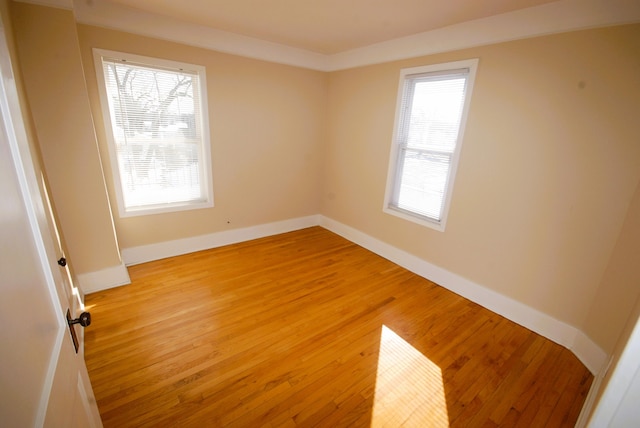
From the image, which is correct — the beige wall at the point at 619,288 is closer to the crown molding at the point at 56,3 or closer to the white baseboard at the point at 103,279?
the white baseboard at the point at 103,279

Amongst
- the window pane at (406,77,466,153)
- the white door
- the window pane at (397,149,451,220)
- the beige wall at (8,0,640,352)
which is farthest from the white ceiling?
the white door

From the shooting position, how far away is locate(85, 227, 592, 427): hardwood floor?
161 cm

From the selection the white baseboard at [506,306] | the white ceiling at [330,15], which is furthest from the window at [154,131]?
the white baseboard at [506,306]

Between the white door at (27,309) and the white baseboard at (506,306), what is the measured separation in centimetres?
287

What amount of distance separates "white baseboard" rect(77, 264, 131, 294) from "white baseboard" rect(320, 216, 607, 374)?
2843 mm

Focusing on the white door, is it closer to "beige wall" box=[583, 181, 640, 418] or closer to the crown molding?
the crown molding

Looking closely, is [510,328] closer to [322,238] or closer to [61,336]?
[322,238]

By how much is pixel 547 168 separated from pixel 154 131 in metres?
3.67

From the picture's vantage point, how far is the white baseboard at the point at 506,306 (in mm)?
2010

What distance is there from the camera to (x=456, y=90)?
2.64 meters

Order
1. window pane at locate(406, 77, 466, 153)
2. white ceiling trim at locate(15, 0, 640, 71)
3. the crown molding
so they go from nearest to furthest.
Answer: white ceiling trim at locate(15, 0, 640, 71)
the crown molding
window pane at locate(406, 77, 466, 153)

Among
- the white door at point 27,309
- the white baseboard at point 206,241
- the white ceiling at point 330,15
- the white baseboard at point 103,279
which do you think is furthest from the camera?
the white baseboard at point 206,241

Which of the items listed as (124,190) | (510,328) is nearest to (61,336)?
(124,190)

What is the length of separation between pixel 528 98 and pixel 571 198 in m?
0.84
